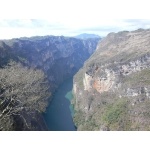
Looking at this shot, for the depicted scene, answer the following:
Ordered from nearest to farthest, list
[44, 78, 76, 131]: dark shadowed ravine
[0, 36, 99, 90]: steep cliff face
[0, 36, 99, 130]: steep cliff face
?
[44, 78, 76, 131]: dark shadowed ravine, [0, 36, 99, 130]: steep cliff face, [0, 36, 99, 90]: steep cliff face

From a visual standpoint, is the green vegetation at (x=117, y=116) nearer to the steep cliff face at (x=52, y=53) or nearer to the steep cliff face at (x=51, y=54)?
the steep cliff face at (x=51, y=54)

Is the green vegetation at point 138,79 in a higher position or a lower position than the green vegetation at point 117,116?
higher

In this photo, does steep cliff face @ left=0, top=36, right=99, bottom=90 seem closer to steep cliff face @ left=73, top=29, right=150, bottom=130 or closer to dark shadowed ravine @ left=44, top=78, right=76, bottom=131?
dark shadowed ravine @ left=44, top=78, right=76, bottom=131

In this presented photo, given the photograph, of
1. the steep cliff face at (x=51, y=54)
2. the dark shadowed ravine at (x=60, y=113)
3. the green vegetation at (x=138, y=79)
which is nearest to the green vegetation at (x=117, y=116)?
the green vegetation at (x=138, y=79)

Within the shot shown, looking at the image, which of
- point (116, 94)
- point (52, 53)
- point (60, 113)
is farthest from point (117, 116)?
point (52, 53)

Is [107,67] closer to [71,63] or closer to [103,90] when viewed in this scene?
[103,90]

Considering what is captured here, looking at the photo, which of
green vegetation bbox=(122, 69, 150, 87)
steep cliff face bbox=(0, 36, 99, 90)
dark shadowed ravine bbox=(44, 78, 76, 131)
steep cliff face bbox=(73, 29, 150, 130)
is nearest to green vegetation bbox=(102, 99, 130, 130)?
steep cliff face bbox=(73, 29, 150, 130)

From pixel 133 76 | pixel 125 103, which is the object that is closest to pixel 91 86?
pixel 133 76
